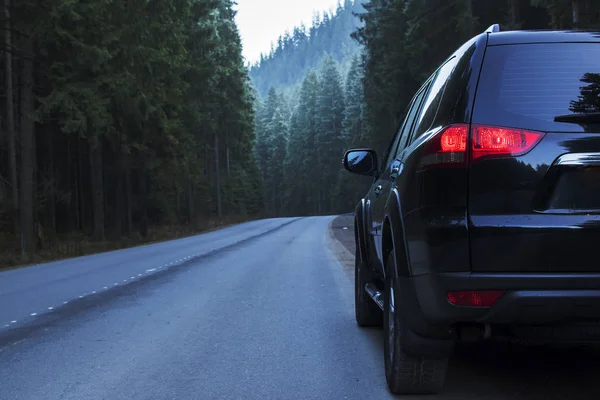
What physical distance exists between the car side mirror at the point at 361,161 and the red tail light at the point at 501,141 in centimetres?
273

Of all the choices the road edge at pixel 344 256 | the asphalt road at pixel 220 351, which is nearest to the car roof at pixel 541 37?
the asphalt road at pixel 220 351

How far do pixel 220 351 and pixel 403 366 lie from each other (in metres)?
2.33

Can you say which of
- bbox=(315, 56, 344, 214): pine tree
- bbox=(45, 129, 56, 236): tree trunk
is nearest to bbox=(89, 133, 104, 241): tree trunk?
bbox=(45, 129, 56, 236): tree trunk

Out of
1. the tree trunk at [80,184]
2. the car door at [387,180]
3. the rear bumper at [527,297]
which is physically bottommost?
the rear bumper at [527,297]

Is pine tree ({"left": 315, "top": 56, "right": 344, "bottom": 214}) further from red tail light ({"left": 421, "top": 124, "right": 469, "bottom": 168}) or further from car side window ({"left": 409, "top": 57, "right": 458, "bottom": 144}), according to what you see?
red tail light ({"left": 421, "top": 124, "right": 469, "bottom": 168})

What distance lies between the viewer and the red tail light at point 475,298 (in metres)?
3.51

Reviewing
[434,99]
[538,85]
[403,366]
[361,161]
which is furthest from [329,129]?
[538,85]

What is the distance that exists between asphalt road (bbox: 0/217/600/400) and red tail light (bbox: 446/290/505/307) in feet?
3.96

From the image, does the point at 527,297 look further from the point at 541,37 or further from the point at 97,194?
the point at 97,194

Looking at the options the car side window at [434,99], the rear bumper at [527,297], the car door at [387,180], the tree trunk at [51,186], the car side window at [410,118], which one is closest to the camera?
the rear bumper at [527,297]

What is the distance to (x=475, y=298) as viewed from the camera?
3543 millimetres

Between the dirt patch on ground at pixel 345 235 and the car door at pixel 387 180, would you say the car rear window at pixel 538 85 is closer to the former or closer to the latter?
the car door at pixel 387 180

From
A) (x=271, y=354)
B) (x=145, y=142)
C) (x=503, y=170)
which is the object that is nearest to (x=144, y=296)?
(x=271, y=354)

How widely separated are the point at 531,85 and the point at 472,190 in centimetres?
74
